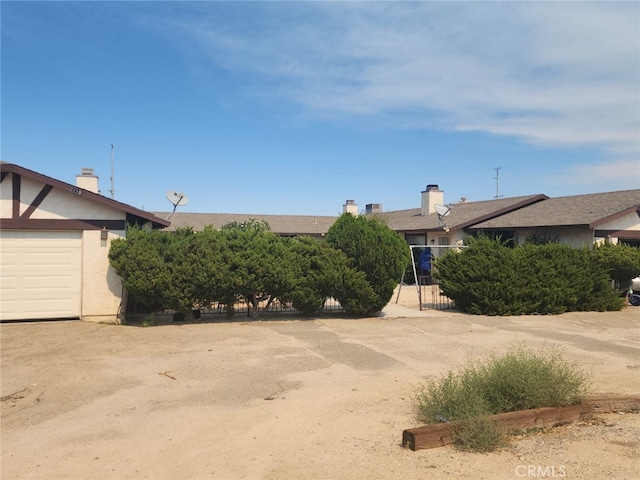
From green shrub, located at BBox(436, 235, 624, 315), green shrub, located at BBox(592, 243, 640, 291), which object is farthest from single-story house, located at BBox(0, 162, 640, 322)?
green shrub, located at BBox(592, 243, 640, 291)

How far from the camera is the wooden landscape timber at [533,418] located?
497 centimetres

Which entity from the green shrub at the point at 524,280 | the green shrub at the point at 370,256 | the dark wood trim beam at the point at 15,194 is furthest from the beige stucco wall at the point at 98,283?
the green shrub at the point at 524,280

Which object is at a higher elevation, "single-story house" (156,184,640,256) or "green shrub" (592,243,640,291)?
"single-story house" (156,184,640,256)

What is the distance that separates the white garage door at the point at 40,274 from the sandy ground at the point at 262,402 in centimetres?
50

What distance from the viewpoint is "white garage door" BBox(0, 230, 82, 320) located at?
41.4ft

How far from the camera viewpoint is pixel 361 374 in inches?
329

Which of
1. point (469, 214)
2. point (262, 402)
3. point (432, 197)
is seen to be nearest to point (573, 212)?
point (469, 214)

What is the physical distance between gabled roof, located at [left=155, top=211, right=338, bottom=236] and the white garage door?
17521 millimetres

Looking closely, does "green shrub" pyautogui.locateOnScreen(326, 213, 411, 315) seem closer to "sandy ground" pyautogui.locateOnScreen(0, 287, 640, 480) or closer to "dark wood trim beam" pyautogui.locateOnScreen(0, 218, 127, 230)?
"sandy ground" pyautogui.locateOnScreen(0, 287, 640, 480)

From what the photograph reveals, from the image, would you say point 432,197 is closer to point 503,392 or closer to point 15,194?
point 15,194

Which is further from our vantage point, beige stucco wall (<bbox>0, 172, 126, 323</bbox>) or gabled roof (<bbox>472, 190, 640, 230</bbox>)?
gabled roof (<bbox>472, 190, 640, 230</bbox>)

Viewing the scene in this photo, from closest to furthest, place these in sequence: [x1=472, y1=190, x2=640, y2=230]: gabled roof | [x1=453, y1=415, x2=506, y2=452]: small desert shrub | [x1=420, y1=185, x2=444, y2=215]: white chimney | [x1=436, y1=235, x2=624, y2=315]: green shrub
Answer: [x1=453, y1=415, x2=506, y2=452]: small desert shrub → [x1=436, y1=235, x2=624, y2=315]: green shrub → [x1=472, y1=190, x2=640, y2=230]: gabled roof → [x1=420, y1=185, x2=444, y2=215]: white chimney

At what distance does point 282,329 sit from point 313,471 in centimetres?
799

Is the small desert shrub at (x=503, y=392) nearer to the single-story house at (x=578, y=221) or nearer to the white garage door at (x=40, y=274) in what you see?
the white garage door at (x=40, y=274)
